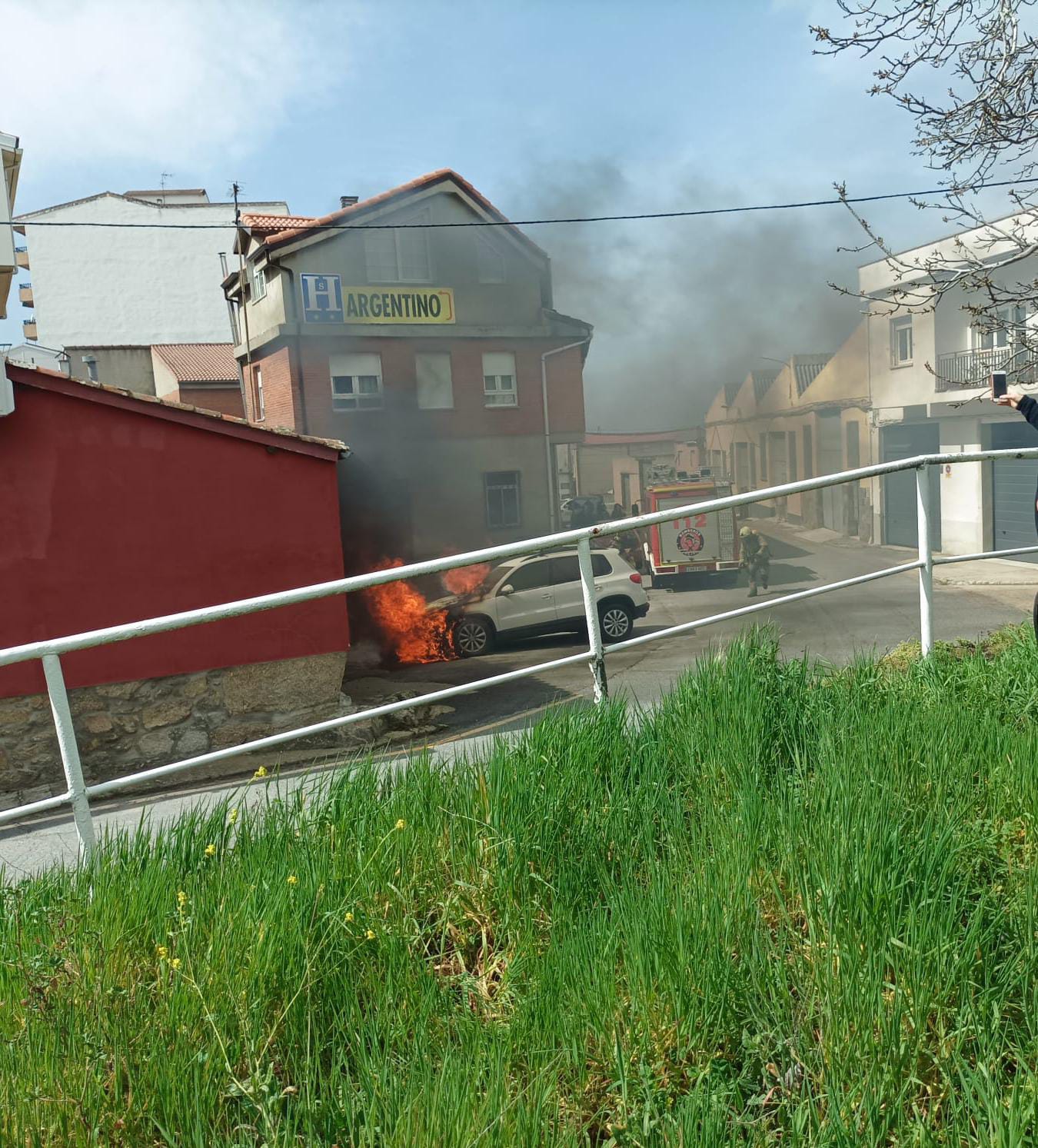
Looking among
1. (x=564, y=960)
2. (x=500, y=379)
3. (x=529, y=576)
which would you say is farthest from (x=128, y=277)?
(x=564, y=960)

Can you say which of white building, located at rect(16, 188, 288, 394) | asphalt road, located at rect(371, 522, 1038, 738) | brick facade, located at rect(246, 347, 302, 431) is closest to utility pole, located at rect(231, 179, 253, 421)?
brick facade, located at rect(246, 347, 302, 431)

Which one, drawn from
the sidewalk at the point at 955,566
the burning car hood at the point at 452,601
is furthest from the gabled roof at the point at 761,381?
the burning car hood at the point at 452,601

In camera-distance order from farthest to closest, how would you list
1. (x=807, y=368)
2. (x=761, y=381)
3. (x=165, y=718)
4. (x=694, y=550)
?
(x=761, y=381) → (x=807, y=368) → (x=694, y=550) → (x=165, y=718)

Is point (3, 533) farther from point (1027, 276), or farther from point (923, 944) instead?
point (1027, 276)

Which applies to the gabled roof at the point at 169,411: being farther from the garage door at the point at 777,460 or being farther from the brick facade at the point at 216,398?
the garage door at the point at 777,460

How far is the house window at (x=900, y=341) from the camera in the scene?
103ft

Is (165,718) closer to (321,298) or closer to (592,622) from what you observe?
(592,622)

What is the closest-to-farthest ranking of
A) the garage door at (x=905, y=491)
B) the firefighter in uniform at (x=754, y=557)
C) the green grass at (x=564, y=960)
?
the green grass at (x=564, y=960) → the firefighter in uniform at (x=754, y=557) → the garage door at (x=905, y=491)

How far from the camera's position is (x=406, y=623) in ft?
63.5

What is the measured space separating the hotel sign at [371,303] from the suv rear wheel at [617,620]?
66.9 ft

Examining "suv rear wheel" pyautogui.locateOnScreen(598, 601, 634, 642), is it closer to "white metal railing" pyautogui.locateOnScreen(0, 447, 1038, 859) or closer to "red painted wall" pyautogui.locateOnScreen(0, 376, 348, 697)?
"red painted wall" pyautogui.locateOnScreen(0, 376, 348, 697)

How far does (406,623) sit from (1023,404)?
1534 centimetres

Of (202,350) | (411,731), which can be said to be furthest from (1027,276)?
(202,350)

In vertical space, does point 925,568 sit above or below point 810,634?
above
